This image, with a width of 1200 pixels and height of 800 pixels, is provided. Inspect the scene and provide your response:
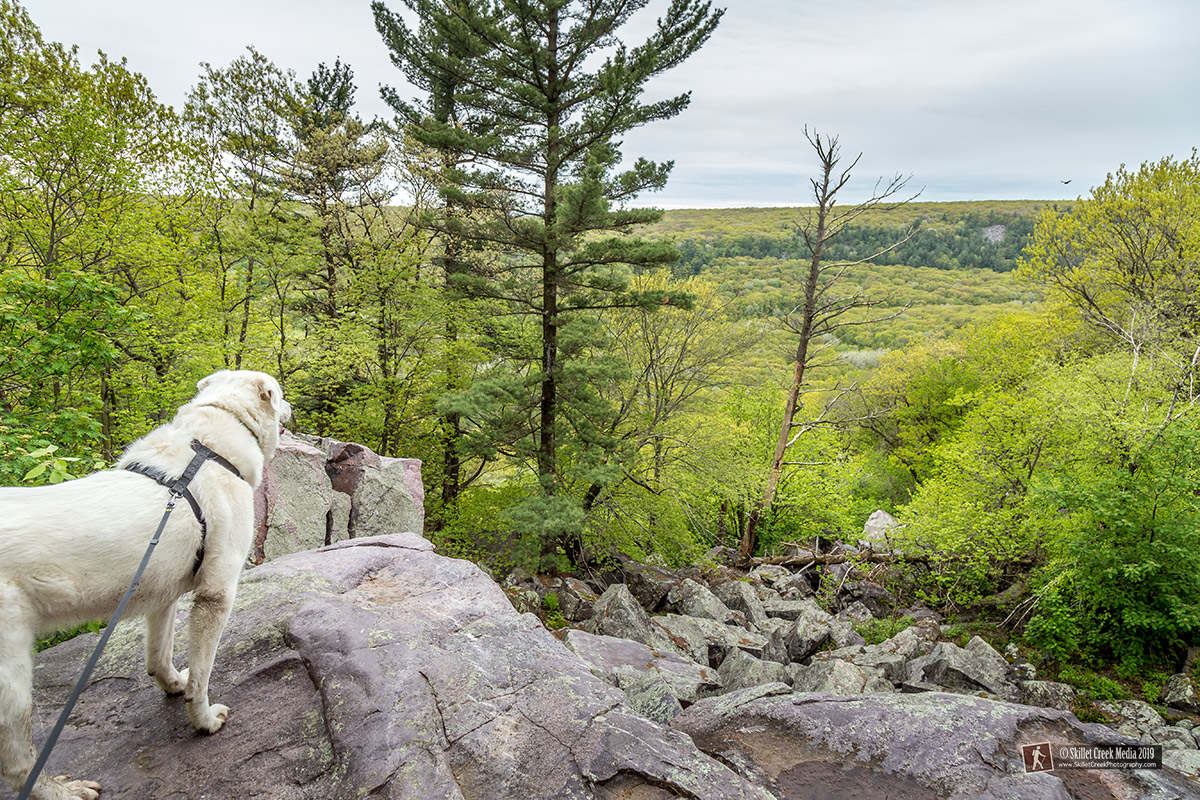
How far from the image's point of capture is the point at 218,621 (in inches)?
123

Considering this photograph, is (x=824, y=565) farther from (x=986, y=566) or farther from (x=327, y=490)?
(x=327, y=490)

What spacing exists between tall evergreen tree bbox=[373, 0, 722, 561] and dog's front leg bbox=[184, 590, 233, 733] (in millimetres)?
9563

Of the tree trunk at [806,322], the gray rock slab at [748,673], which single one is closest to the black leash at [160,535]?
the gray rock slab at [748,673]

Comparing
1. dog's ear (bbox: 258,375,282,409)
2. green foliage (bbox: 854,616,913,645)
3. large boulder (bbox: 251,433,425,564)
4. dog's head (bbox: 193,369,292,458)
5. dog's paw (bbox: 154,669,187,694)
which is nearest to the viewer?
dog's paw (bbox: 154,669,187,694)

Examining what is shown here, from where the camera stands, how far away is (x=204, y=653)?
10.00 ft

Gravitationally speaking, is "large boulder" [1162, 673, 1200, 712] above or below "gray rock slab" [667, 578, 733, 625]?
above

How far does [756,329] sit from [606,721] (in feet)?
62.0

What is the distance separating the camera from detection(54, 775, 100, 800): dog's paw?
261 cm

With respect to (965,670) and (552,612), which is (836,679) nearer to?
(965,670)

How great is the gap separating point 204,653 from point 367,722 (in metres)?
1.00

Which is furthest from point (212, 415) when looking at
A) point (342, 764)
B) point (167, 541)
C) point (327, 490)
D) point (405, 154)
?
point (405, 154)

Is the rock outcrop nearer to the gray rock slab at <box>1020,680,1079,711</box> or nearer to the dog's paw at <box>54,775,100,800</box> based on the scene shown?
the dog's paw at <box>54,775,100,800</box>

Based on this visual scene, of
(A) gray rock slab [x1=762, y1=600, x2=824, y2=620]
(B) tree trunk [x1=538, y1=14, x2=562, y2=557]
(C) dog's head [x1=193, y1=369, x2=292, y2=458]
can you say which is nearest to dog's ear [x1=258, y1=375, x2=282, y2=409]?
(C) dog's head [x1=193, y1=369, x2=292, y2=458]

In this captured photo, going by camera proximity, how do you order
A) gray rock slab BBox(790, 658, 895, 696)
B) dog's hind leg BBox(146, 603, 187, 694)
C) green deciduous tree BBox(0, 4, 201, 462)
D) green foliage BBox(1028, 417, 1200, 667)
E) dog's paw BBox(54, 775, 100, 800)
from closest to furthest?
1. dog's paw BBox(54, 775, 100, 800)
2. dog's hind leg BBox(146, 603, 187, 694)
3. green deciduous tree BBox(0, 4, 201, 462)
4. gray rock slab BBox(790, 658, 895, 696)
5. green foliage BBox(1028, 417, 1200, 667)
